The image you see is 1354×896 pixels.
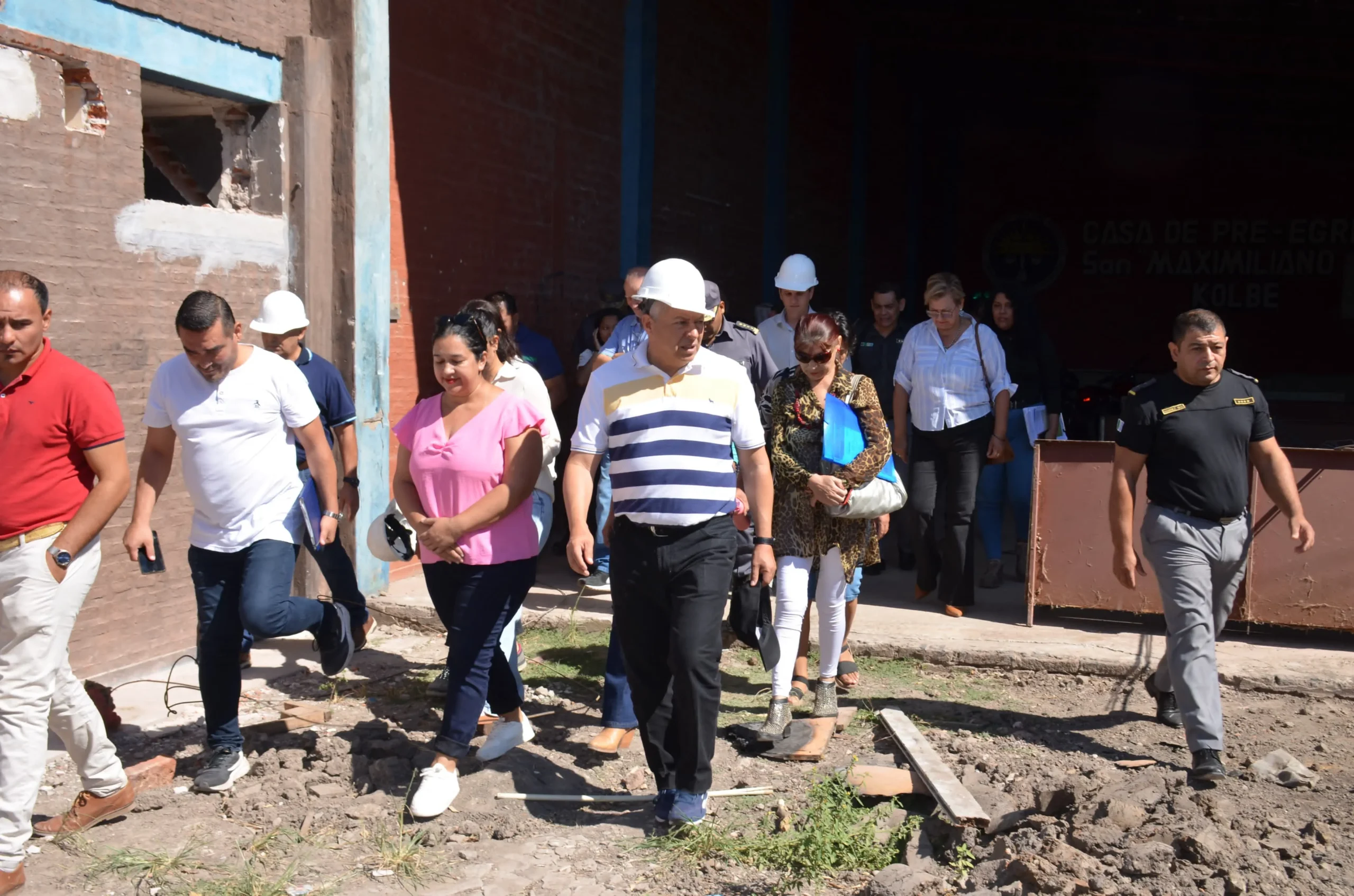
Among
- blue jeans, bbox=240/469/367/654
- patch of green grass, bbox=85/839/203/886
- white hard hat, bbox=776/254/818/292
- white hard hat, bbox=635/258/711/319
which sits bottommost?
patch of green grass, bbox=85/839/203/886

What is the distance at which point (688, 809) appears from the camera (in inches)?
177

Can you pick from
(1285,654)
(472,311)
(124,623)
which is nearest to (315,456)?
(472,311)

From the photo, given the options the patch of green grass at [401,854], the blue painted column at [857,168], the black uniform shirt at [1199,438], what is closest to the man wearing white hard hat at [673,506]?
the patch of green grass at [401,854]

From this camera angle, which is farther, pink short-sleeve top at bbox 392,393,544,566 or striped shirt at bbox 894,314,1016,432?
striped shirt at bbox 894,314,1016,432

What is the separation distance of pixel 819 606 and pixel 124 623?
3.44 metres

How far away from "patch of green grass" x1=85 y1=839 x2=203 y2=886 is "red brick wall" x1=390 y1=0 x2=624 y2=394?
14.6ft

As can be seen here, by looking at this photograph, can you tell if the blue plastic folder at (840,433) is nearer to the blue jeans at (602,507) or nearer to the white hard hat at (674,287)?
the white hard hat at (674,287)

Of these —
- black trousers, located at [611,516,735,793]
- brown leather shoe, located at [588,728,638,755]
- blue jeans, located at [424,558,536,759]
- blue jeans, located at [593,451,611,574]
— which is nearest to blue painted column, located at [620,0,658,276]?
blue jeans, located at [593,451,611,574]

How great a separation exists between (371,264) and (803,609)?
3.62 meters

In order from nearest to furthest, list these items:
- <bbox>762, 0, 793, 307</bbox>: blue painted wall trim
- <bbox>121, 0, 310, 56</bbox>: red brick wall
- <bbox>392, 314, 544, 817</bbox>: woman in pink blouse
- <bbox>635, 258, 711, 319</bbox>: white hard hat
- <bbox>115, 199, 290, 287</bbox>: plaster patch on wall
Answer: <bbox>635, 258, 711, 319</bbox>: white hard hat
<bbox>392, 314, 544, 817</bbox>: woman in pink blouse
<bbox>115, 199, 290, 287</bbox>: plaster patch on wall
<bbox>121, 0, 310, 56</bbox>: red brick wall
<bbox>762, 0, 793, 307</bbox>: blue painted wall trim

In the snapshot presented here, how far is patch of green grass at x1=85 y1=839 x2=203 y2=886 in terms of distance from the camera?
164 inches

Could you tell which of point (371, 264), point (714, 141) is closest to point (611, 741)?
point (371, 264)

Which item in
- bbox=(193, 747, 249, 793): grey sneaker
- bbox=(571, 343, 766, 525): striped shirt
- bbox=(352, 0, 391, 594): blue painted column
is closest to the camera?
bbox=(571, 343, 766, 525): striped shirt

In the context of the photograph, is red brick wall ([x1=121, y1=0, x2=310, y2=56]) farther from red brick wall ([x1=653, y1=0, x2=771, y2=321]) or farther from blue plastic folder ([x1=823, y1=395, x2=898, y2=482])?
red brick wall ([x1=653, y1=0, x2=771, y2=321])
